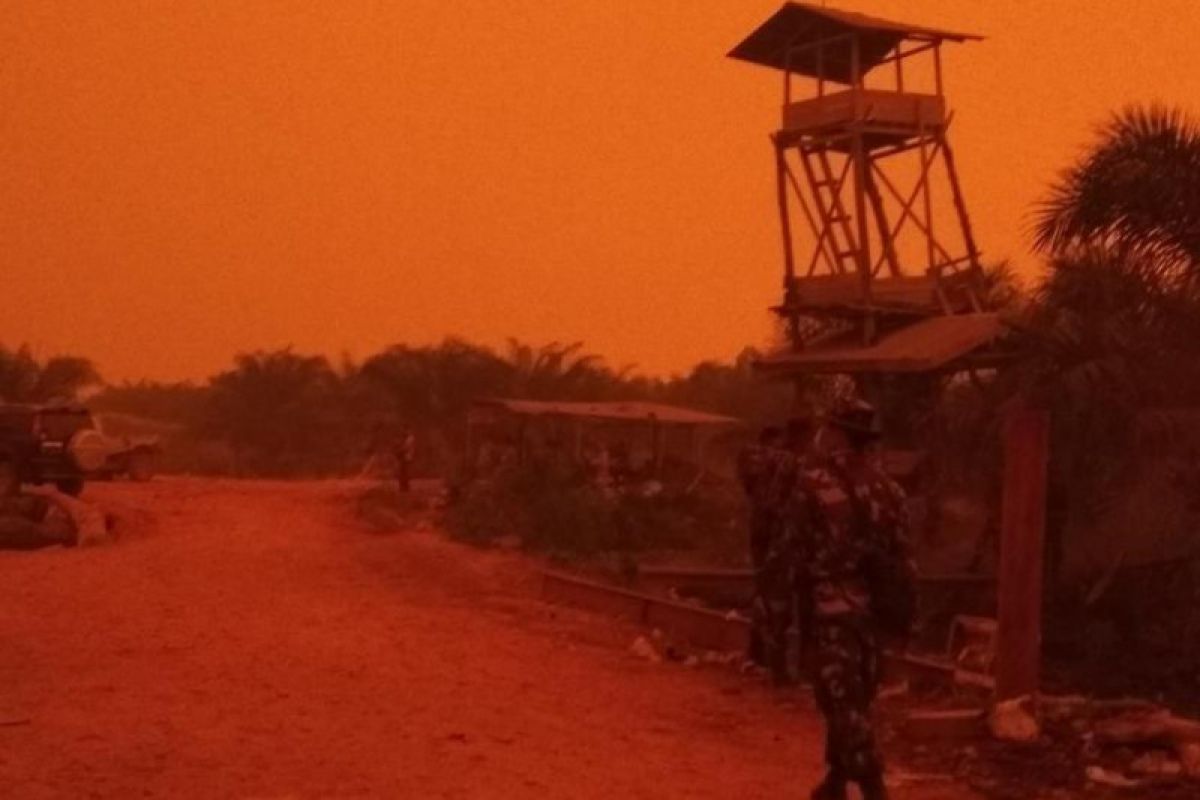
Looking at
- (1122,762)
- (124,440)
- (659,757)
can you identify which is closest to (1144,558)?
(1122,762)

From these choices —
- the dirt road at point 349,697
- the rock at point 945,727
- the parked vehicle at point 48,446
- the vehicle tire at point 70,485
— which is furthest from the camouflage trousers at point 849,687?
the vehicle tire at point 70,485

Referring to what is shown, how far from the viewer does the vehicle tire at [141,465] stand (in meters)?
36.1

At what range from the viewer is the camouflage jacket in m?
7.69

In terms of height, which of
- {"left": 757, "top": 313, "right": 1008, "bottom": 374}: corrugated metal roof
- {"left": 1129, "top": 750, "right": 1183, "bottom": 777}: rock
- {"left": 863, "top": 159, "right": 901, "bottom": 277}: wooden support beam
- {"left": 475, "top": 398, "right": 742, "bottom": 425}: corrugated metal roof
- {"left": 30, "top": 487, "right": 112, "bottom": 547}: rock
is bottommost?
{"left": 1129, "top": 750, "right": 1183, "bottom": 777}: rock

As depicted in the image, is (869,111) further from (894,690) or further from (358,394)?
(358,394)

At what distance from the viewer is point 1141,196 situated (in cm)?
1569

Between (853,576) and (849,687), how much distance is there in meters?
0.50

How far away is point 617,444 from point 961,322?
10.9 metres

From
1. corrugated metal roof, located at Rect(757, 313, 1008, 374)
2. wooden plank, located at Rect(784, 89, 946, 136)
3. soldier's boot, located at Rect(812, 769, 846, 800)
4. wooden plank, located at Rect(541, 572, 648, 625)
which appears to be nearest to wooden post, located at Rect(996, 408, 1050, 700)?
soldier's boot, located at Rect(812, 769, 846, 800)

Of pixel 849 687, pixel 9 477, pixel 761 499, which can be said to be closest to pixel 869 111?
pixel 761 499

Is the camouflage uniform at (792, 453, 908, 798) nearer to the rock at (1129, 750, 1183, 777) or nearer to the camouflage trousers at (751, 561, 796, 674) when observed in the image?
the rock at (1129, 750, 1183, 777)

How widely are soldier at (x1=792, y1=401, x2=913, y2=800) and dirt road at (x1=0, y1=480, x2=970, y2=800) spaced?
3.57ft

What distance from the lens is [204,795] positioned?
798 centimetres

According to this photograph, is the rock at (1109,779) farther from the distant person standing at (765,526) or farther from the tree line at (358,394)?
the tree line at (358,394)
